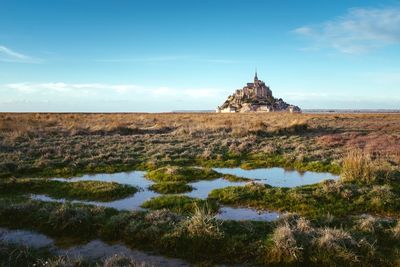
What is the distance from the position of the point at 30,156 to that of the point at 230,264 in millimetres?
17928

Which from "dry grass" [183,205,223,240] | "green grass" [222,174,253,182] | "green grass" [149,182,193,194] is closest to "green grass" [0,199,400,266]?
"dry grass" [183,205,223,240]

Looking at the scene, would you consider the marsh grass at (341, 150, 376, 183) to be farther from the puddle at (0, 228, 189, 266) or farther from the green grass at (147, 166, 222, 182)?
the puddle at (0, 228, 189, 266)

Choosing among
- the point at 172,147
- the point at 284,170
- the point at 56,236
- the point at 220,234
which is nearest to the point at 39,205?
the point at 56,236

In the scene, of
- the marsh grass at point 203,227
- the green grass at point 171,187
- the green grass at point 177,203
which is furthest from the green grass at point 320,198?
the marsh grass at point 203,227

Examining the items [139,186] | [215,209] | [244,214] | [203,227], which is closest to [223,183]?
[139,186]

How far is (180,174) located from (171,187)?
2191 mm

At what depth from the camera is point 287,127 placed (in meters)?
38.2

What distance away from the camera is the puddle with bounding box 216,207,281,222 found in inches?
439

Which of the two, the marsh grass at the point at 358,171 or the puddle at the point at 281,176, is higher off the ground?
the marsh grass at the point at 358,171

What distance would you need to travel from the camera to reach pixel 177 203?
484 inches

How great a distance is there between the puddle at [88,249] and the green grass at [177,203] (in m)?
2.94

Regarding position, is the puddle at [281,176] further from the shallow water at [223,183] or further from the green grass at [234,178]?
the green grass at [234,178]

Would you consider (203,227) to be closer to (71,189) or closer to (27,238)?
(27,238)

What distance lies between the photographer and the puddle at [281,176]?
53.1 feet
